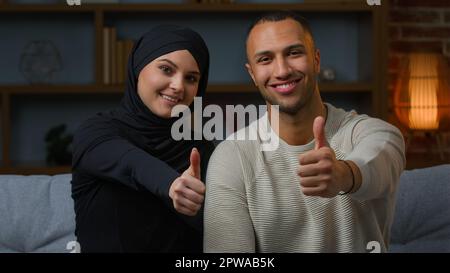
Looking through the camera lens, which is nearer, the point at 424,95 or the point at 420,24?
the point at 420,24

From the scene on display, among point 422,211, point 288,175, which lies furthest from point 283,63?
point 422,211

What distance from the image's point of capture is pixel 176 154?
0.78 metres

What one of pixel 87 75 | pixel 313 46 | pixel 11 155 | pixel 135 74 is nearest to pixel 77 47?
pixel 87 75

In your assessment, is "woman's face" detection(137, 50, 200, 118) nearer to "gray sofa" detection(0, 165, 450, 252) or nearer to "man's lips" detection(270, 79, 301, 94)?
"man's lips" detection(270, 79, 301, 94)

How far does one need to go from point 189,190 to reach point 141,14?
381mm

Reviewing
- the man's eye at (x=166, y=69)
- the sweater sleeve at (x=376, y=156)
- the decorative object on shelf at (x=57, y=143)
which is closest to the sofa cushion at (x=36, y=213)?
the decorative object on shelf at (x=57, y=143)

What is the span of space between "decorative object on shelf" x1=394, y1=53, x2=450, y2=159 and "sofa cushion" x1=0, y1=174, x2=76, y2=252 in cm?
48

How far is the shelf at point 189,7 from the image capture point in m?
1.02

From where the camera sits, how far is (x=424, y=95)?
1.40m

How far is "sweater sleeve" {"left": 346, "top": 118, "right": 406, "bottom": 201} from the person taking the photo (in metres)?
0.72

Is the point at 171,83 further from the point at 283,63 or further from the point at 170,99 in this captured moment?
the point at 283,63

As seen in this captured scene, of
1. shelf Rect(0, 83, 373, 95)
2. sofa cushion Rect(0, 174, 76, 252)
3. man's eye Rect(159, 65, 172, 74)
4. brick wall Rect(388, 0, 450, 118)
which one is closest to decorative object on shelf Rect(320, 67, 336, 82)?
shelf Rect(0, 83, 373, 95)

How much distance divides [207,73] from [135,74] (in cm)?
8
